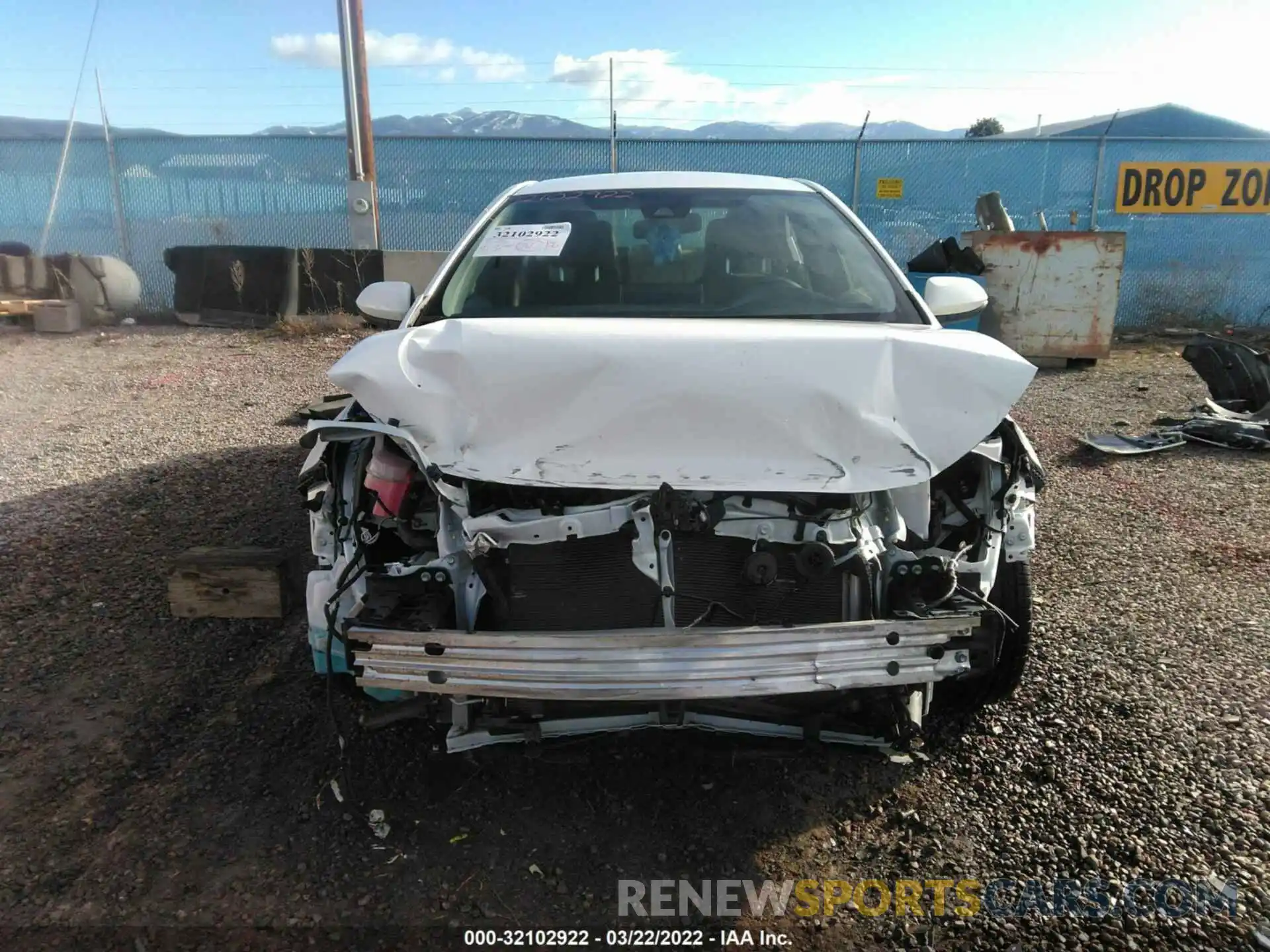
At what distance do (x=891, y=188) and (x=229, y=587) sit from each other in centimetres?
1048

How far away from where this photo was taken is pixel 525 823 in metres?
2.51

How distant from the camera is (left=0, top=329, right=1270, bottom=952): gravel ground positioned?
2180mm

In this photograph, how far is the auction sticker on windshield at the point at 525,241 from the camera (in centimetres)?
338

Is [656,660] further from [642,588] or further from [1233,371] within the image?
[1233,371]

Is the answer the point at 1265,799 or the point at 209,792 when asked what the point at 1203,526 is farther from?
the point at 209,792

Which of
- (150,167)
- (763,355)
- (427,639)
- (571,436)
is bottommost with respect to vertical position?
(427,639)

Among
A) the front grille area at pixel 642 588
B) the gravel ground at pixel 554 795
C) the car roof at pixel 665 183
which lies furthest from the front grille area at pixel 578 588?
the car roof at pixel 665 183

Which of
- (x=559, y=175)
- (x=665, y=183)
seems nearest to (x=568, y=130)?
(x=559, y=175)

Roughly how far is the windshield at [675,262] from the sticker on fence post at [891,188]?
28.7 feet

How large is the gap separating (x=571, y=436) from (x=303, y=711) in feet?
4.96

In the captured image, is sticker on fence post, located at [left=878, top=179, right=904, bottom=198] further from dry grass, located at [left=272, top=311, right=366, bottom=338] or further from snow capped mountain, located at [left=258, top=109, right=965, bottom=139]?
dry grass, located at [left=272, top=311, right=366, bottom=338]

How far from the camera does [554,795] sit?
264cm

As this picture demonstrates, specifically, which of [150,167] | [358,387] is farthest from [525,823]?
[150,167]

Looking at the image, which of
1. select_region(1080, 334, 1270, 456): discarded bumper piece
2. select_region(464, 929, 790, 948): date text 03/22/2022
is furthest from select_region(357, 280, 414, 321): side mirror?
select_region(1080, 334, 1270, 456): discarded bumper piece
